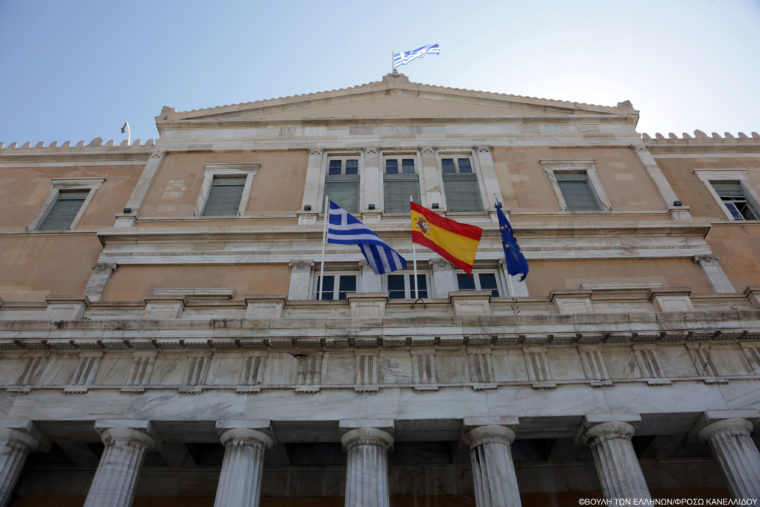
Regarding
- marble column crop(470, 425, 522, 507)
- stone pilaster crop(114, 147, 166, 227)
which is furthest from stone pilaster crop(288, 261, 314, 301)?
marble column crop(470, 425, 522, 507)

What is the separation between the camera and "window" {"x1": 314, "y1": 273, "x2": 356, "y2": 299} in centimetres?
1784

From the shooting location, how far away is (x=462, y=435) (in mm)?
12148

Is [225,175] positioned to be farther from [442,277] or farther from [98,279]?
[442,277]

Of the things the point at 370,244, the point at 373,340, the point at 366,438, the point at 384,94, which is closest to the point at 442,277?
the point at 370,244

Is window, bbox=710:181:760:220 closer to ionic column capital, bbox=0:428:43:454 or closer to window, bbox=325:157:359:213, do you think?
window, bbox=325:157:359:213

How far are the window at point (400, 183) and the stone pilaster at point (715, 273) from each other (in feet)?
29.7

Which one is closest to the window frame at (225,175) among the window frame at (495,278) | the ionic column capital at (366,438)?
the window frame at (495,278)

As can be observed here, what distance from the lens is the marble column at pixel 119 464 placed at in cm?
1088

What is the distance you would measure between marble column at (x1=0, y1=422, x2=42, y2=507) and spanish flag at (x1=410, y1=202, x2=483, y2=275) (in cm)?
958

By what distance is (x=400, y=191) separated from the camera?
2153cm

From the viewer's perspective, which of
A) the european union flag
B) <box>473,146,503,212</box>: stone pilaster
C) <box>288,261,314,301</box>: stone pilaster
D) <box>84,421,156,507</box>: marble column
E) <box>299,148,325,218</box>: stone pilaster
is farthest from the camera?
<box>473,146,503,212</box>: stone pilaster

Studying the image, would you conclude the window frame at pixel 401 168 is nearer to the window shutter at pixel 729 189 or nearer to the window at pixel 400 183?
the window at pixel 400 183

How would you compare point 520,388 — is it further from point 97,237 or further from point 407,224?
point 97,237

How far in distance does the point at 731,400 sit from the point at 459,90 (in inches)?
657
